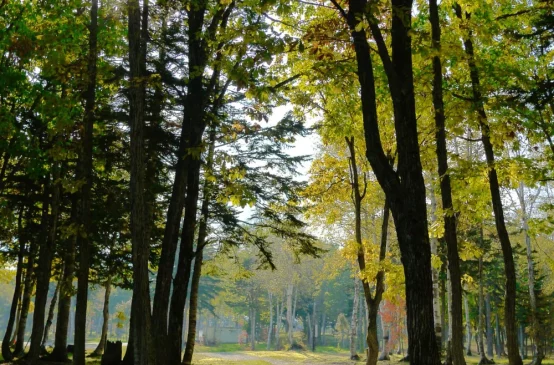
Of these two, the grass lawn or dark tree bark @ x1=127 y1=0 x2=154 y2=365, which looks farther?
the grass lawn

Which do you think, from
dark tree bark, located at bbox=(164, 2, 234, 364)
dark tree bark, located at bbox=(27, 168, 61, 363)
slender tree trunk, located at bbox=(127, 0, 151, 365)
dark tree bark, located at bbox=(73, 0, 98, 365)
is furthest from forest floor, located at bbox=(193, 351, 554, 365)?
slender tree trunk, located at bbox=(127, 0, 151, 365)

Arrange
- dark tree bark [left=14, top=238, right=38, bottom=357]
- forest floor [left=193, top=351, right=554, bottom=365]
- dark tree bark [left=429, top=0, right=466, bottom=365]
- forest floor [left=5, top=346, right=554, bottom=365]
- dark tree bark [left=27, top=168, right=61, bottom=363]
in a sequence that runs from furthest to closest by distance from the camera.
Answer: forest floor [left=193, top=351, right=554, bottom=365] < forest floor [left=5, top=346, right=554, bottom=365] < dark tree bark [left=14, top=238, right=38, bottom=357] < dark tree bark [left=27, top=168, right=61, bottom=363] < dark tree bark [left=429, top=0, right=466, bottom=365]

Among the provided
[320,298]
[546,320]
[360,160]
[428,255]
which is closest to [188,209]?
[360,160]

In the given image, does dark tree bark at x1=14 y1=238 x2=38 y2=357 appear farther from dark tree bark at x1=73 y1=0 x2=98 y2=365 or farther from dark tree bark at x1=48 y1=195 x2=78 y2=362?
dark tree bark at x1=73 y1=0 x2=98 y2=365

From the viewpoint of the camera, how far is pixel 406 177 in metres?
6.23

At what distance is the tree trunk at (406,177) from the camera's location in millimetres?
5805

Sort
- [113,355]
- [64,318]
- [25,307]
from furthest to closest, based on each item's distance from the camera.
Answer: [25,307] < [64,318] < [113,355]

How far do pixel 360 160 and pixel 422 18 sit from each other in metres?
5.70

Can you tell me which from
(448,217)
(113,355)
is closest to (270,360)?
(113,355)

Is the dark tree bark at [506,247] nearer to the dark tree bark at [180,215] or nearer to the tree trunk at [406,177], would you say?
the tree trunk at [406,177]

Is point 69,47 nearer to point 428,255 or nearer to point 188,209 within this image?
point 188,209

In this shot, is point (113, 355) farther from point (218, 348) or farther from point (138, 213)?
point (218, 348)

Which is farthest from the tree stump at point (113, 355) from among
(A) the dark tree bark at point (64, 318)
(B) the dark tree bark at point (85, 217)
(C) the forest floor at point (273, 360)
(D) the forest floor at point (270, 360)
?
(C) the forest floor at point (273, 360)

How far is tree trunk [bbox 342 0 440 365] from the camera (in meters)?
5.80
